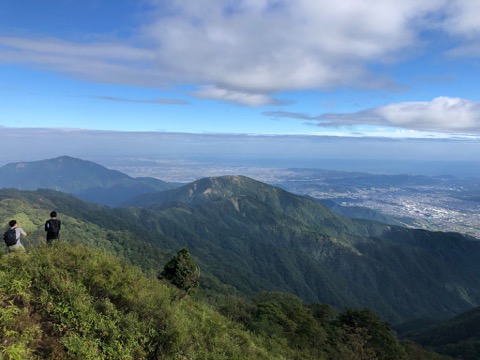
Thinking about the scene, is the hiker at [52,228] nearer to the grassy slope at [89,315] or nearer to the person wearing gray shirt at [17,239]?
the person wearing gray shirt at [17,239]

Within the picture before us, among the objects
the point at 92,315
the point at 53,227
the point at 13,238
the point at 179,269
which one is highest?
the point at 53,227

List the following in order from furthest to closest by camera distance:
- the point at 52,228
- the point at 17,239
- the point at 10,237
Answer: the point at 52,228 < the point at 17,239 < the point at 10,237

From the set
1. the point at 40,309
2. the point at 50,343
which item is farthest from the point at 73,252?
the point at 50,343

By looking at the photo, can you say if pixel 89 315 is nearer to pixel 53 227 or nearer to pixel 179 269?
pixel 53 227

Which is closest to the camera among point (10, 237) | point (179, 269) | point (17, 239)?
point (10, 237)

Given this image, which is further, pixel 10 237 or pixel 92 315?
pixel 10 237

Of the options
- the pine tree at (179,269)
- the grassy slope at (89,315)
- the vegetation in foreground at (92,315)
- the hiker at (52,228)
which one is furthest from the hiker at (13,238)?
the pine tree at (179,269)

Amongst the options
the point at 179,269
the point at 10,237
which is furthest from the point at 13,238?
the point at 179,269

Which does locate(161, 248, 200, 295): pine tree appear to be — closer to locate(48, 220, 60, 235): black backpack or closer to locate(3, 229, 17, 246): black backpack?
locate(48, 220, 60, 235): black backpack

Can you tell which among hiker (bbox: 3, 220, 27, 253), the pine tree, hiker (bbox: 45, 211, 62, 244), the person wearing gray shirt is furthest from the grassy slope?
the pine tree

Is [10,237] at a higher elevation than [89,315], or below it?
higher
